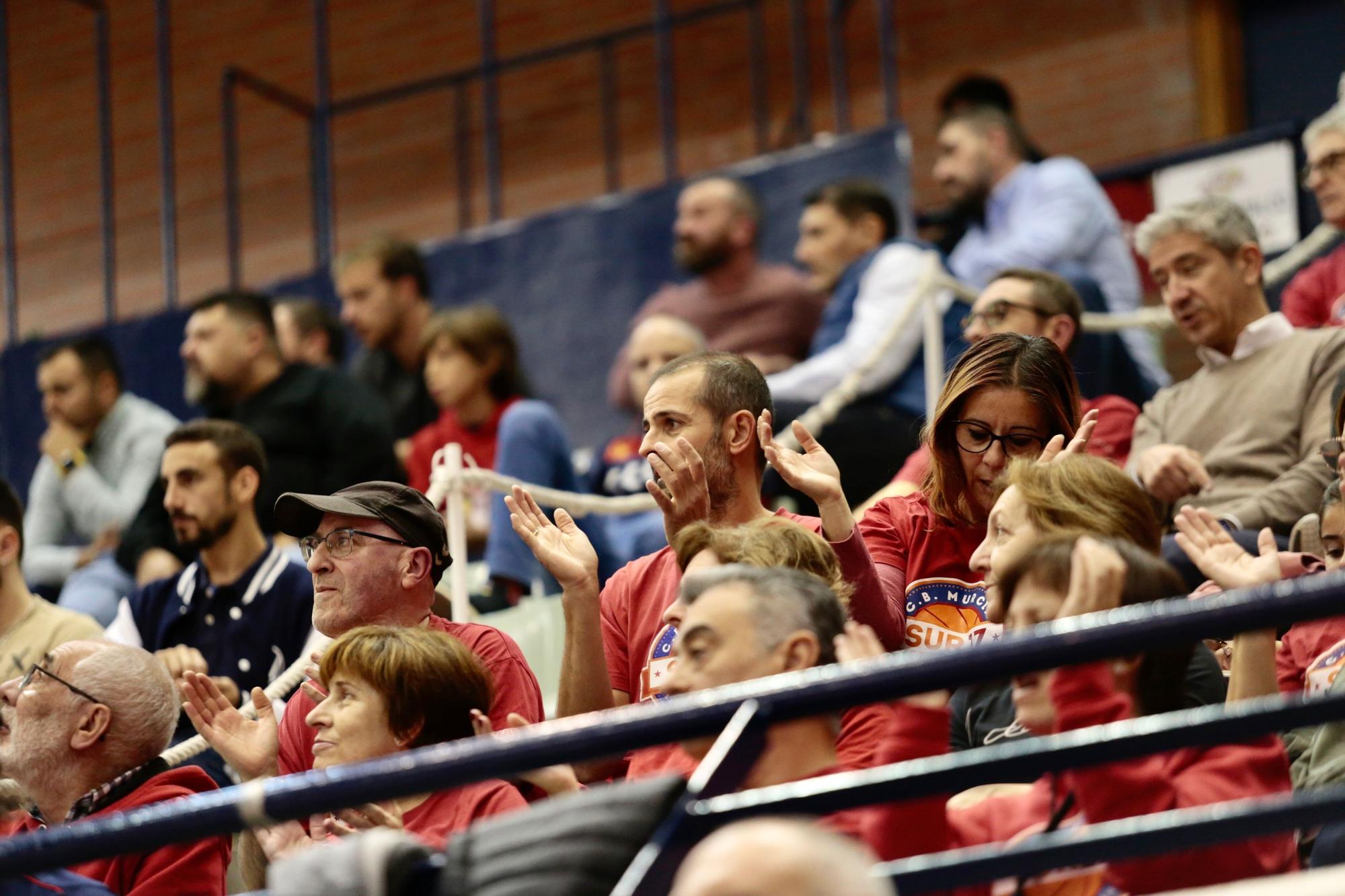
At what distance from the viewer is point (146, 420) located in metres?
6.27

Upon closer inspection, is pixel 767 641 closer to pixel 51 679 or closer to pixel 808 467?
pixel 808 467

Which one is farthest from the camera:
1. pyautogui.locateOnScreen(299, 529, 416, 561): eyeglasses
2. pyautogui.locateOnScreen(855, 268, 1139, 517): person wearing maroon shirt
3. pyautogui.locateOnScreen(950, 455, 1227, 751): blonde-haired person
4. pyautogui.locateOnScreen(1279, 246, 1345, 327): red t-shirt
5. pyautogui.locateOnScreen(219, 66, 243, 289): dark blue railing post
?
pyautogui.locateOnScreen(219, 66, 243, 289): dark blue railing post

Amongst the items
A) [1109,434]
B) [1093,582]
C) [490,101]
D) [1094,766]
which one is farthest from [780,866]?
[490,101]

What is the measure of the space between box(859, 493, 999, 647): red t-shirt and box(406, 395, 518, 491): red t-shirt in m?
2.19

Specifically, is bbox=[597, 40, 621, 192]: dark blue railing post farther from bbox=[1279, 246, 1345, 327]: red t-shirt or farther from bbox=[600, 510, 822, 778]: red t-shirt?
bbox=[600, 510, 822, 778]: red t-shirt

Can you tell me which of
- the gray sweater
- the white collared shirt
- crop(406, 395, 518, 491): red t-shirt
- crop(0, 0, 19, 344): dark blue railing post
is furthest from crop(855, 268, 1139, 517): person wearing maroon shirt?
crop(0, 0, 19, 344): dark blue railing post

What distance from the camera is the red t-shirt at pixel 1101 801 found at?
2.12 m

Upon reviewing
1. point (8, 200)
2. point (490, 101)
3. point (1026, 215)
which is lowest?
point (1026, 215)

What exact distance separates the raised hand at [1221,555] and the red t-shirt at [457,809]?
3.27 feet

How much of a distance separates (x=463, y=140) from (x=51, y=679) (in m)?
5.57

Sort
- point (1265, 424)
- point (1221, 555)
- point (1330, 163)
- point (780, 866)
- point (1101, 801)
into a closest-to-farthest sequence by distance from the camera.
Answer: point (780, 866), point (1101, 801), point (1221, 555), point (1265, 424), point (1330, 163)

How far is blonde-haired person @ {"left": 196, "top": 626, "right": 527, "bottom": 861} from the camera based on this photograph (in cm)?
288

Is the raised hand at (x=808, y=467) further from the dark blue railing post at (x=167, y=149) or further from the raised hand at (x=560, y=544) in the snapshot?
the dark blue railing post at (x=167, y=149)

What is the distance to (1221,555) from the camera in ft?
9.05
